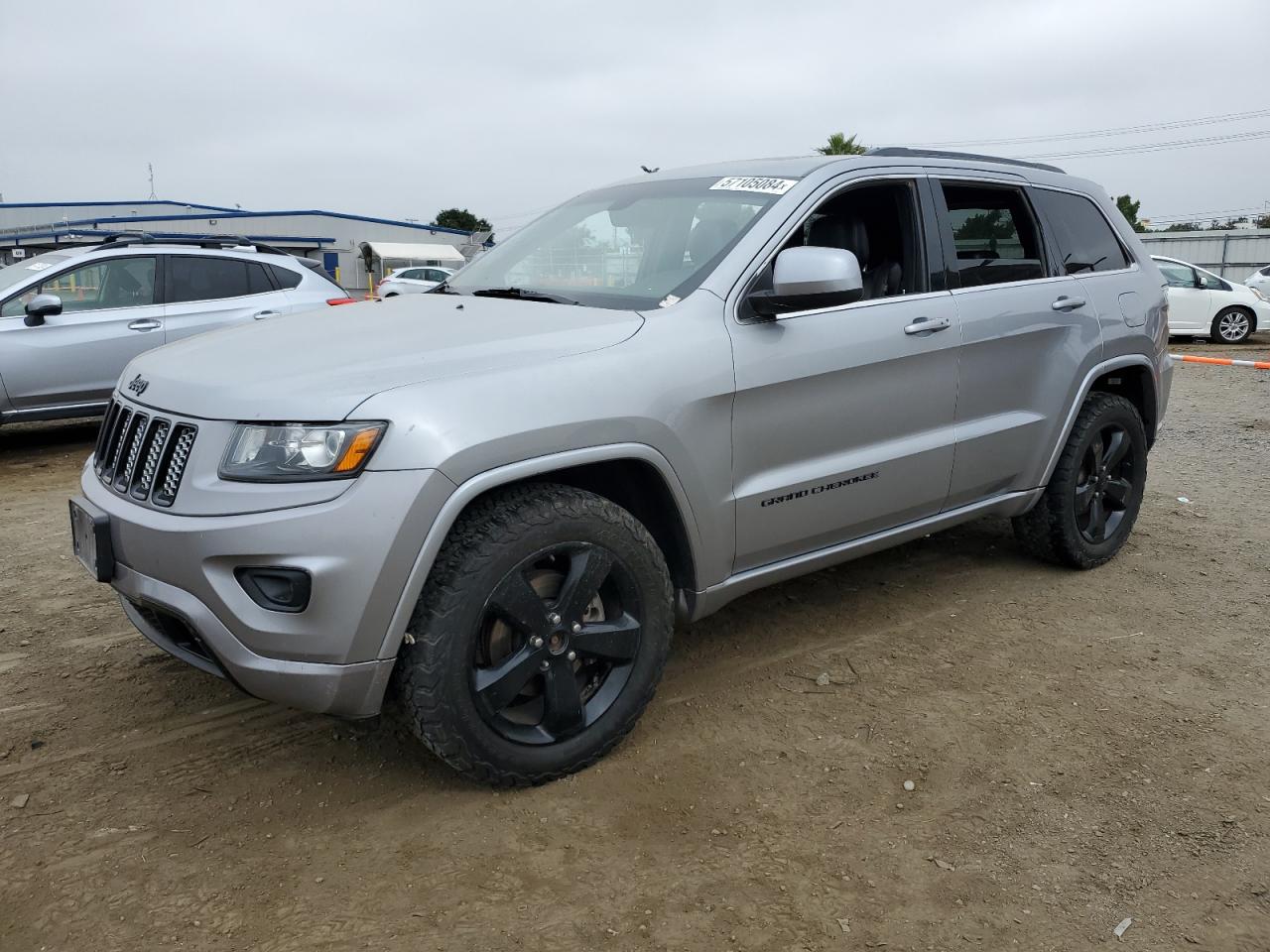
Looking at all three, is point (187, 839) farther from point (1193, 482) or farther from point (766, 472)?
point (1193, 482)

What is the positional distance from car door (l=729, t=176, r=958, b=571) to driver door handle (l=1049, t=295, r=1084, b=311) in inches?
27.7

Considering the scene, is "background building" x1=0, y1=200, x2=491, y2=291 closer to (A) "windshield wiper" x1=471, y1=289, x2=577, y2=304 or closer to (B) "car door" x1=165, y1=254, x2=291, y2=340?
(B) "car door" x1=165, y1=254, x2=291, y2=340

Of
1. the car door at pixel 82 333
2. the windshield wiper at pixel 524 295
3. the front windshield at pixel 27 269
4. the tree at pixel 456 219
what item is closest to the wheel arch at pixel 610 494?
the windshield wiper at pixel 524 295

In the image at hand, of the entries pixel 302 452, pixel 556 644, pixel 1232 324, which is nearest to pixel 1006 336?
pixel 556 644

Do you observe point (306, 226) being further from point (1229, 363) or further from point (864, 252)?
point (864, 252)

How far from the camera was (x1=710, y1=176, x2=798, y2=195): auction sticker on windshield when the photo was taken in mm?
3541

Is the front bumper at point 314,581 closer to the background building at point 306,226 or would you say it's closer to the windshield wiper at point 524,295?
the windshield wiper at point 524,295

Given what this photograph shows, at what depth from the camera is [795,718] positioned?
3.39 meters

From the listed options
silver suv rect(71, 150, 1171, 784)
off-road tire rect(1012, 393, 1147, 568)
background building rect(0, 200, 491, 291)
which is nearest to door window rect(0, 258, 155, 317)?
silver suv rect(71, 150, 1171, 784)

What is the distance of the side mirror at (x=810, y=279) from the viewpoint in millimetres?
3070

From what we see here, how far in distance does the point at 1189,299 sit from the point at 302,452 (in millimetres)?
17322

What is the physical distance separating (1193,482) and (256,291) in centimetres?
728

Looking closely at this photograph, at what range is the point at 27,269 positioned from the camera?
801 cm

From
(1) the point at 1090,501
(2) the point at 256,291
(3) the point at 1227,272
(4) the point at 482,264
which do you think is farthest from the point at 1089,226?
(3) the point at 1227,272
